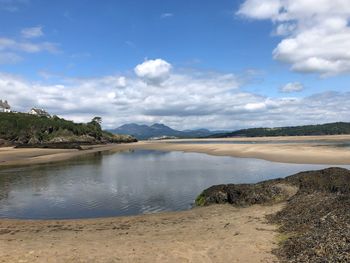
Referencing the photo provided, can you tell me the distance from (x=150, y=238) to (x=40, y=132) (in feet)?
436

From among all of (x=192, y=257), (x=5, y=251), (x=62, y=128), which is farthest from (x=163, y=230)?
(x=62, y=128)

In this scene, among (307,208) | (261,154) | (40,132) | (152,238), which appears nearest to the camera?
(152,238)

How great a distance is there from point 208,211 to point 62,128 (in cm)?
13480

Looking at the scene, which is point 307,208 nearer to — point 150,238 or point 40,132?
point 150,238

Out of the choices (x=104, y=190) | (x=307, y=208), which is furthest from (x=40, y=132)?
(x=307, y=208)

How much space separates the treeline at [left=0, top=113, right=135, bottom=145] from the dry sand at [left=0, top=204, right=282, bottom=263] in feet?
379

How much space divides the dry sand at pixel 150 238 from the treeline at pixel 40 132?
115398mm

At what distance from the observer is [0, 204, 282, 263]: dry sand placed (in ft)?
41.2

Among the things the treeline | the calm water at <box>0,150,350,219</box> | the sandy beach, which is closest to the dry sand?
the sandy beach

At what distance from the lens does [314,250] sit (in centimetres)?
1145

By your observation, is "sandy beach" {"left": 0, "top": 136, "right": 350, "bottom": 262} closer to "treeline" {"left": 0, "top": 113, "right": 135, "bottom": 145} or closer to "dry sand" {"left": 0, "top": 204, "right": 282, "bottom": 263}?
"dry sand" {"left": 0, "top": 204, "right": 282, "bottom": 263}

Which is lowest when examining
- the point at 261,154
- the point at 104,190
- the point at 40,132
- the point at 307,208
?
the point at 104,190

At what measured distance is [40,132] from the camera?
453 ft

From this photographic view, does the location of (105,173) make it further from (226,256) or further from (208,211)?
(226,256)
